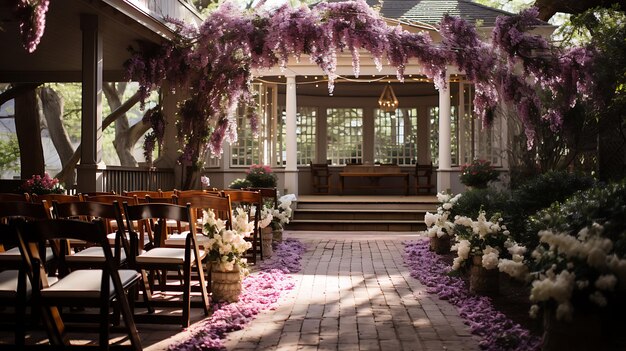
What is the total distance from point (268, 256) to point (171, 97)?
5.32 meters

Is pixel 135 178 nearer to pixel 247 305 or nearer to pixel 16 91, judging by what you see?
pixel 247 305

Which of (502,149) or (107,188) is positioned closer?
(107,188)

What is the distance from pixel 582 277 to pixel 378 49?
6.23 m

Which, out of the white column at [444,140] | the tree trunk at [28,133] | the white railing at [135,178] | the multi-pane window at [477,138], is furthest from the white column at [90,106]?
the tree trunk at [28,133]

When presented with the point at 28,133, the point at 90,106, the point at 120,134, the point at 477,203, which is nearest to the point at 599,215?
the point at 477,203

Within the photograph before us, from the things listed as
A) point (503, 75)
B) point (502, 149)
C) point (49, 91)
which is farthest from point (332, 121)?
point (503, 75)

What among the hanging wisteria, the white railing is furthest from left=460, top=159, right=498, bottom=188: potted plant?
the white railing

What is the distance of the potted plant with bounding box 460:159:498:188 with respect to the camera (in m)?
12.8

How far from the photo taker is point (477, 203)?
29.4 ft

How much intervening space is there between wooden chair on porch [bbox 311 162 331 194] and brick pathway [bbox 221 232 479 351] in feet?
31.3

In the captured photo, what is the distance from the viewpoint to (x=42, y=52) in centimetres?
1216

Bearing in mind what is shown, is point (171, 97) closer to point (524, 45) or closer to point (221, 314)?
point (524, 45)

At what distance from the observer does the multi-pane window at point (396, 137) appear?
1927cm

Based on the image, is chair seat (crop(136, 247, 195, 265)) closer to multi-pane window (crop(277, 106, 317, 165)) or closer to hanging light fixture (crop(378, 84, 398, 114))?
hanging light fixture (crop(378, 84, 398, 114))
